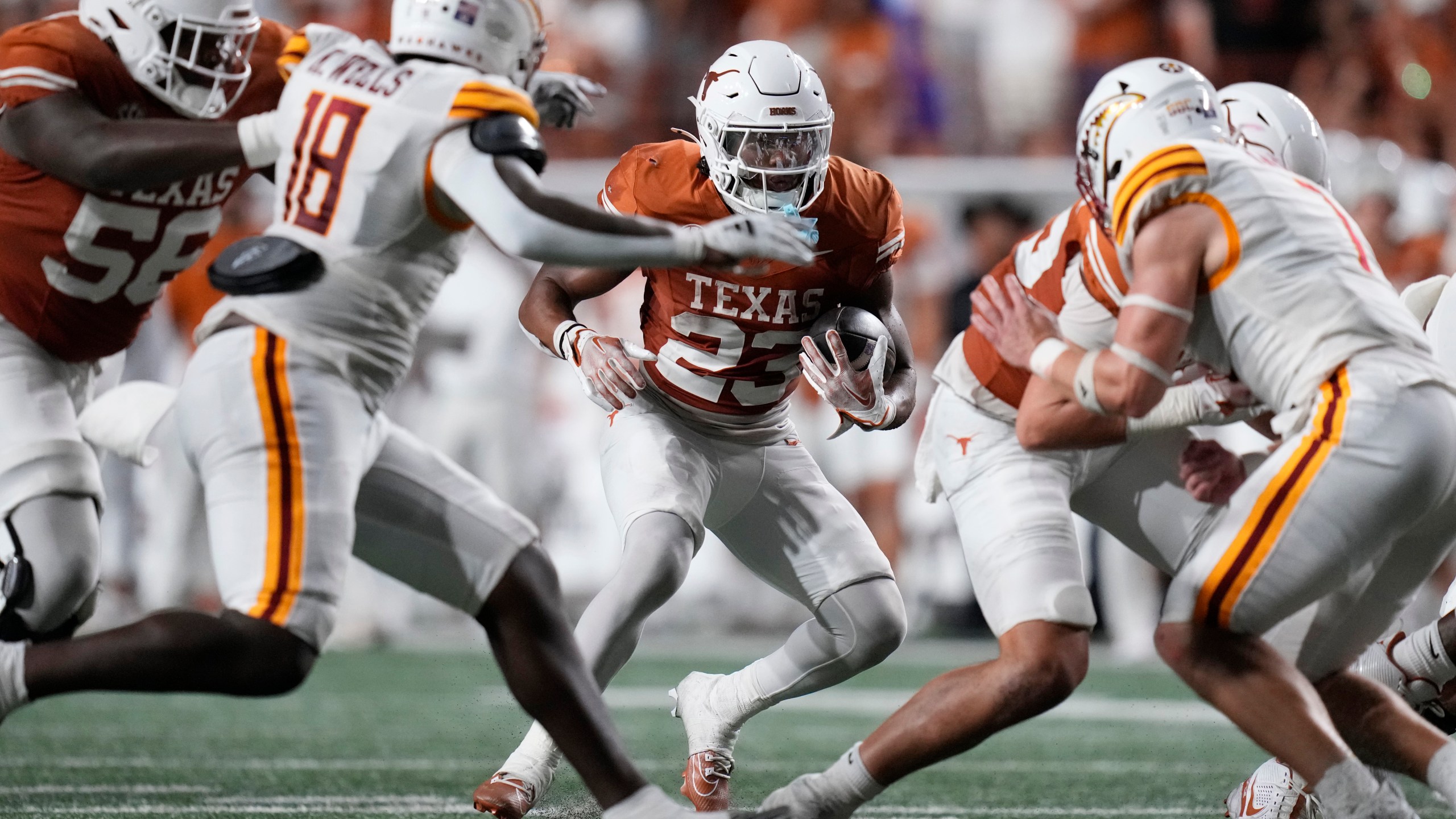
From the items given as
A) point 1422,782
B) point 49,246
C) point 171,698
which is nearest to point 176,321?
point 171,698

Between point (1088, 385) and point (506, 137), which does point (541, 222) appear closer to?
point (506, 137)

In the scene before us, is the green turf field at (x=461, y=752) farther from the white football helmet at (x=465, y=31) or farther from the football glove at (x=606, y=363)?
the white football helmet at (x=465, y=31)

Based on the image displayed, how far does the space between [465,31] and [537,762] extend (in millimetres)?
1551

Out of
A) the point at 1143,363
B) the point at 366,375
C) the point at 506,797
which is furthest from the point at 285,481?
the point at 1143,363

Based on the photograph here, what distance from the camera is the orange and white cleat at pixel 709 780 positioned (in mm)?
3846

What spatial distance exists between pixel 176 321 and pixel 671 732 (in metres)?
4.42

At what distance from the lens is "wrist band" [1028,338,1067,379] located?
3.14m

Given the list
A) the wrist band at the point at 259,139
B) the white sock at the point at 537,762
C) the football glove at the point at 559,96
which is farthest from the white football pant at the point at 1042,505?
the wrist band at the point at 259,139

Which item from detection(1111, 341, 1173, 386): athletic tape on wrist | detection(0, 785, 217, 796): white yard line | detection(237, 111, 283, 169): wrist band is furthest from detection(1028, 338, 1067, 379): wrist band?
detection(0, 785, 217, 796): white yard line

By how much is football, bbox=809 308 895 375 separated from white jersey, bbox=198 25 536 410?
1.08 metres

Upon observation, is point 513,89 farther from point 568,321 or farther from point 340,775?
point 340,775

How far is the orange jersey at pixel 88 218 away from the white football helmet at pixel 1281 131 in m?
2.10

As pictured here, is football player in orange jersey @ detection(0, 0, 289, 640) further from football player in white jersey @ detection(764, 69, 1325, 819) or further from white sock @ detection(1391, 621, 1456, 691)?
white sock @ detection(1391, 621, 1456, 691)

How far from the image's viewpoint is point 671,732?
5.31 meters
